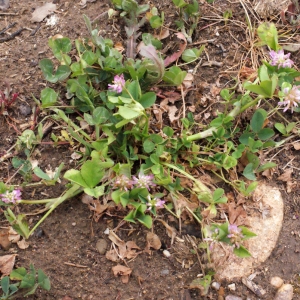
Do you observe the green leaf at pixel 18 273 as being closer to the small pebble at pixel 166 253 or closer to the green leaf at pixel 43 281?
the green leaf at pixel 43 281

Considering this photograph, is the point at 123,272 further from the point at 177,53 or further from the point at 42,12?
the point at 42,12

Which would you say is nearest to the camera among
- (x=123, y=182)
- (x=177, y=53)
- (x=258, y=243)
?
(x=123, y=182)

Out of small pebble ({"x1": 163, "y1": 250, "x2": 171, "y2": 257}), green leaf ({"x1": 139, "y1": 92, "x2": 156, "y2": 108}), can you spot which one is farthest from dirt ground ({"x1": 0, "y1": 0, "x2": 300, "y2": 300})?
green leaf ({"x1": 139, "y1": 92, "x2": 156, "y2": 108})

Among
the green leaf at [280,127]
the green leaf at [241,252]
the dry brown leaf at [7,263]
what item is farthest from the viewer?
the green leaf at [280,127]

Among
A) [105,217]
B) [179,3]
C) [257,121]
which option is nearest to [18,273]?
[105,217]

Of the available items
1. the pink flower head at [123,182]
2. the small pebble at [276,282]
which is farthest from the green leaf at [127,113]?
the small pebble at [276,282]

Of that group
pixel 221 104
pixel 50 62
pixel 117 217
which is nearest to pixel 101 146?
pixel 117 217
